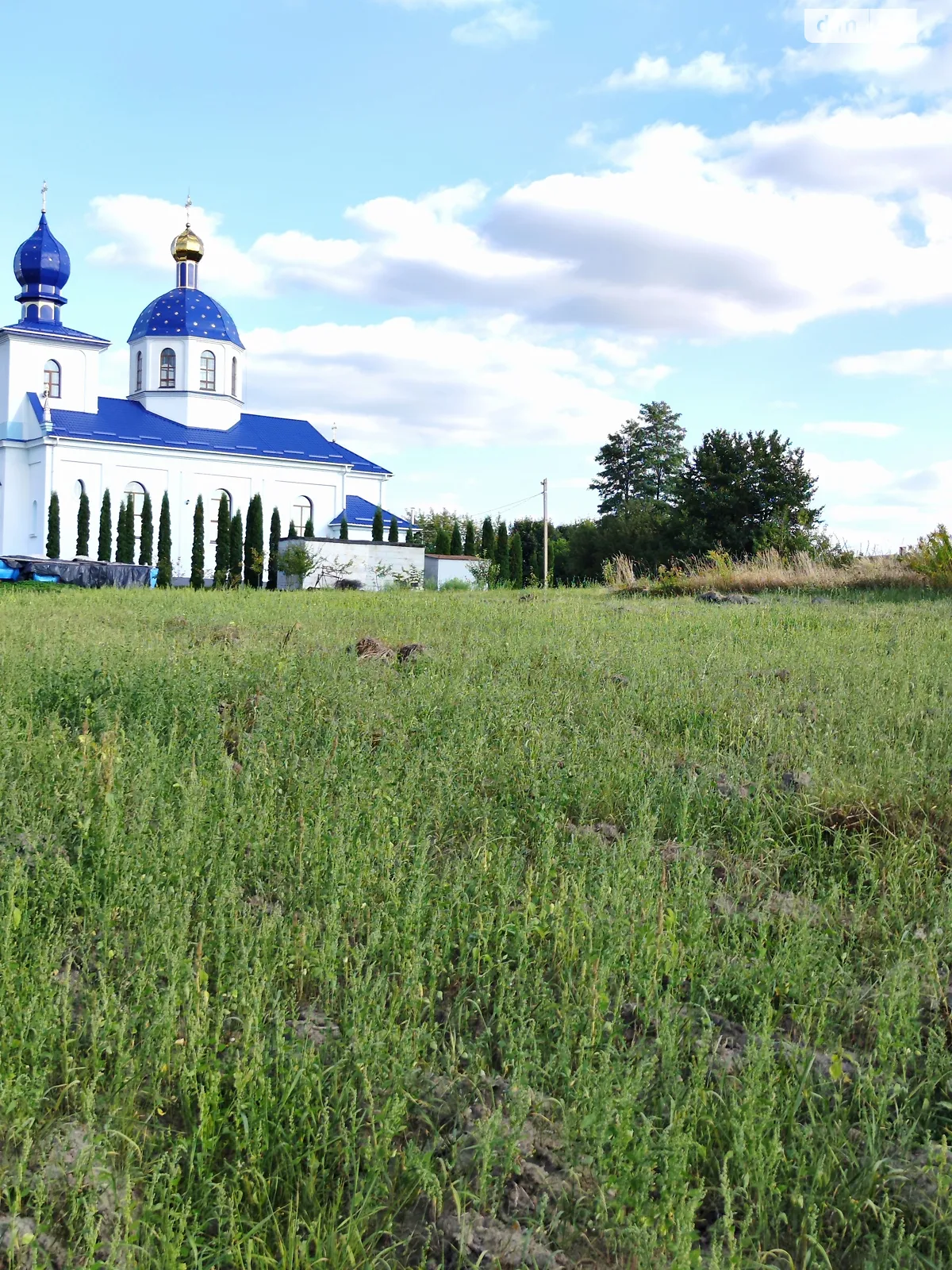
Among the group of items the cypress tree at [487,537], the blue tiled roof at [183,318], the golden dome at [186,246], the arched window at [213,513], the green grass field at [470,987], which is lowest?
the green grass field at [470,987]

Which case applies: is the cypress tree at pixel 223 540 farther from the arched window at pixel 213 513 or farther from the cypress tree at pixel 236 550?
the arched window at pixel 213 513

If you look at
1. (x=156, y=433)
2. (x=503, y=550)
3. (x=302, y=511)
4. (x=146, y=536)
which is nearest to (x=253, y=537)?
(x=146, y=536)

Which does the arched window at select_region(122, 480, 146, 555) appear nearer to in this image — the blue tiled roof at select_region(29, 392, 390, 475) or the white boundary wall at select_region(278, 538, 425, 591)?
the blue tiled roof at select_region(29, 392, 390, 475)

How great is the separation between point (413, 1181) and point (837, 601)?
13.5m

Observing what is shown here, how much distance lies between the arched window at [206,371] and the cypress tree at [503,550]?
16.4 metres

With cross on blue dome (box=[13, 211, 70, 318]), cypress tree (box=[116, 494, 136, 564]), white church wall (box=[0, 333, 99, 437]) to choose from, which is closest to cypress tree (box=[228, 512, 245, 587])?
cypress tree (box=[116, 494, 136, 564])

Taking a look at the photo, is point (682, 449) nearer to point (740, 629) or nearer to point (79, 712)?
point (740, 629)

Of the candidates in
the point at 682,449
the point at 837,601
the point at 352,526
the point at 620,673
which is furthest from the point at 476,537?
the point at 620,673

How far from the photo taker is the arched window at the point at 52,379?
4538cm

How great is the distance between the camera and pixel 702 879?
A: 3689 mm

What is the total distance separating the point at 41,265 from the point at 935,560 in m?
42.0

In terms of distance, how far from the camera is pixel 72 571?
25688mm

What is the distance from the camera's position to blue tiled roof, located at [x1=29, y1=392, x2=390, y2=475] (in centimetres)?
4441

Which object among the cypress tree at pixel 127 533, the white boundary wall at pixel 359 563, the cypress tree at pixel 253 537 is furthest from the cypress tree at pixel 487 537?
the cypress tree at pixel 127 533
